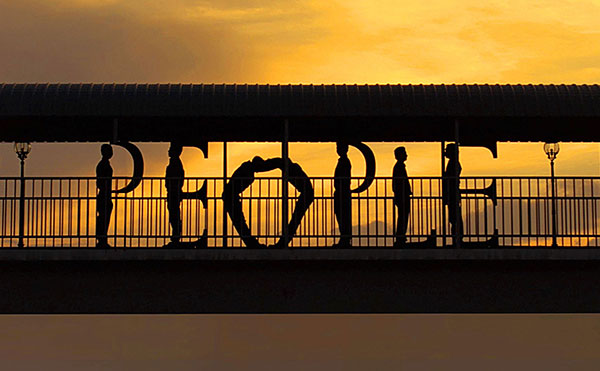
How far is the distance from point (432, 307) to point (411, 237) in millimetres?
1570

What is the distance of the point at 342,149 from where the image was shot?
2662 centimetres

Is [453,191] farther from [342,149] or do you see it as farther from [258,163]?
[258,163]

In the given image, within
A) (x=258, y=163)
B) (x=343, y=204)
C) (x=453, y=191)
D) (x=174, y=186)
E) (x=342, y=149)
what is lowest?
(x=343, y=204)

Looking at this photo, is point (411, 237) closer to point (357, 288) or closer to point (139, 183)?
point (357, 288)

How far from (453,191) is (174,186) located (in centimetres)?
613

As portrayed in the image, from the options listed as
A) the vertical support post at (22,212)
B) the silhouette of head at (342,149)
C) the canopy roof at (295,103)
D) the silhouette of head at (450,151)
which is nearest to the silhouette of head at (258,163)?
the canopy roof at (295,103)

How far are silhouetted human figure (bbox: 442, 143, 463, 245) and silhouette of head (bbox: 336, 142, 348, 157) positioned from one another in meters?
2.28

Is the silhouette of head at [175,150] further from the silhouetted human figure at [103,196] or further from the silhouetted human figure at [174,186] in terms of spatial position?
the silhouetted human figure at [103,196]

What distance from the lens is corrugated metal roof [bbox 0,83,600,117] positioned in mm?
24719

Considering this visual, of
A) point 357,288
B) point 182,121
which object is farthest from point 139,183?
point 357,288

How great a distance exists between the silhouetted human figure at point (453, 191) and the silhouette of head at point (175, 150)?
602cm

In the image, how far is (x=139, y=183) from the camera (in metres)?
26.0

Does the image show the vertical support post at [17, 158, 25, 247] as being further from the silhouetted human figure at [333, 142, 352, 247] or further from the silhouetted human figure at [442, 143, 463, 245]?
the silhouetted human figure at [442, 143, 463, 245]

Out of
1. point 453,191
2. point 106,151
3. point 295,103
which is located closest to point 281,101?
point 295,103
